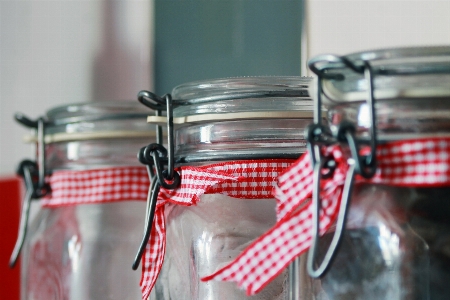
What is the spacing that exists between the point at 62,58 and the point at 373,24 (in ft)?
1.45

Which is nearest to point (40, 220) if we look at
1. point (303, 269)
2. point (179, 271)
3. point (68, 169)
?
point (68, 169)

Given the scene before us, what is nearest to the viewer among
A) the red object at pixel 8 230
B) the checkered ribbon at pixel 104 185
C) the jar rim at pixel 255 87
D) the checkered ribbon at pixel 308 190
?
the checkered ribbon at pixel 308 190

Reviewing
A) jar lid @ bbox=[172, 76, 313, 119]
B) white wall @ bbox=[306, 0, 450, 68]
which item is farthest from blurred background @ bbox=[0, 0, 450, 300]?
jar lid @ bbox=[172, 76, 313, 119]

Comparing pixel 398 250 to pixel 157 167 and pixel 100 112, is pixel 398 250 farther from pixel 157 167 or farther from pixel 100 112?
pixel 100 112

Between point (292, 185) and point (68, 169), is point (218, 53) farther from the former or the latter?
point (292, 185)

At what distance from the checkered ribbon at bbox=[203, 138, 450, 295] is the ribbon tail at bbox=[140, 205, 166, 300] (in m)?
0.09

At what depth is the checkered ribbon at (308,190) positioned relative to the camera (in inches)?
11.1

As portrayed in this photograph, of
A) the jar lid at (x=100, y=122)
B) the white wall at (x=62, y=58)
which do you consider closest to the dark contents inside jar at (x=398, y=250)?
the jar lid at (x=100, y=122)

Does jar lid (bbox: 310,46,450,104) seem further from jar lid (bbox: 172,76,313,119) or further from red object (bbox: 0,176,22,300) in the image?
red object (bbox: 0,176,22,300)

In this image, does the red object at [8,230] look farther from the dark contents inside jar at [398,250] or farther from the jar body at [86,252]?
the dark contents inside jar at [398,250]

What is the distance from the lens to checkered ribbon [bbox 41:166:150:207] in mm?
489

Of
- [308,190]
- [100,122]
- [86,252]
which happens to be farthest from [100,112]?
A: [308,190]

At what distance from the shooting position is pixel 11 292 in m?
Result: 0.75

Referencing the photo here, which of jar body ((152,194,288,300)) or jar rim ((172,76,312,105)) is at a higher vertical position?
jar rim ((172,76,312,105))
